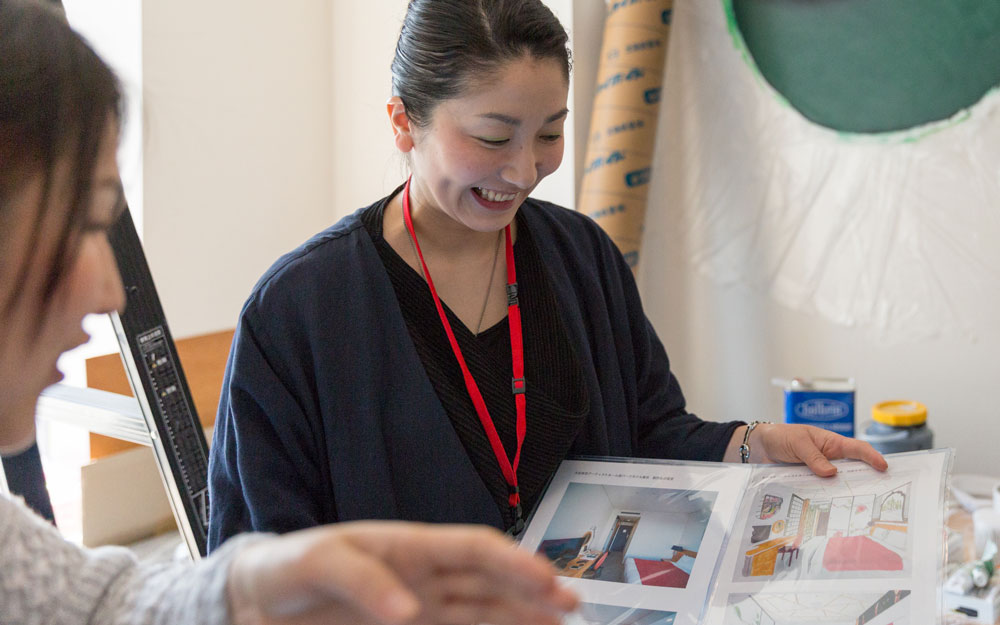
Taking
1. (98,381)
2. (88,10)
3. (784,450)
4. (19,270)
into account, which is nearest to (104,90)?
(19,270)

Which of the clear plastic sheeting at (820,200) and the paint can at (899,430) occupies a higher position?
the clear plastic sheeting at (820,200)

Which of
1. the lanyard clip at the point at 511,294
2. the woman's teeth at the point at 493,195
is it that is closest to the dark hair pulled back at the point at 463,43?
the woman's teeth at the point at 493,195

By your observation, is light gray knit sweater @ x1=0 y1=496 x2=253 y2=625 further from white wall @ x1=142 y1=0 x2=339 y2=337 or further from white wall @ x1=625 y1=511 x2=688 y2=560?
white wall @ x1=142 y1=0 x2=339 y2=337

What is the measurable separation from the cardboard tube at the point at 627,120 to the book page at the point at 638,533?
1.14 metres

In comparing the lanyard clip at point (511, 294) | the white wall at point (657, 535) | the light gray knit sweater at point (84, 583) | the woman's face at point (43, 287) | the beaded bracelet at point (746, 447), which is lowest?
the beaded bracelet at point (746, 447)

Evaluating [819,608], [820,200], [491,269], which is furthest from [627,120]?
[819,608]

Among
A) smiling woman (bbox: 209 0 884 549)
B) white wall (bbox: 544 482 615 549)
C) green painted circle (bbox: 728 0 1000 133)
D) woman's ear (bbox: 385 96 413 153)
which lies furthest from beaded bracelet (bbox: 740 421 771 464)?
green painted circle (bbox: 728 0 1000 133)

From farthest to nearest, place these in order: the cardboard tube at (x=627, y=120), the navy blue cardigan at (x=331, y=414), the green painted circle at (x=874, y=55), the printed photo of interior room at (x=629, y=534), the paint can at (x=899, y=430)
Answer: the cardboard tube at (x=627, y=120), the green painted circle at (x=874, y=55), the paint can at (x=899, y=430), the navy blue cardigan at (x=331, y=414), the printed photo of interior room at (x=629, y=534)

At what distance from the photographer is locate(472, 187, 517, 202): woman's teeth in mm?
1172

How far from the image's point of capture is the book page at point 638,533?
2.88ft

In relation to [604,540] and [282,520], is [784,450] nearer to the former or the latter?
[604,540]

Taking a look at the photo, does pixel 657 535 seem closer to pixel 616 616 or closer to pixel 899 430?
pixel 616 616

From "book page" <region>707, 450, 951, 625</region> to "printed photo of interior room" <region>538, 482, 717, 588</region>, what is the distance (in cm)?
5

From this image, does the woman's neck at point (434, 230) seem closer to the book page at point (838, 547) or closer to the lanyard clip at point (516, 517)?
the lanyard clip at point (516, 517)
